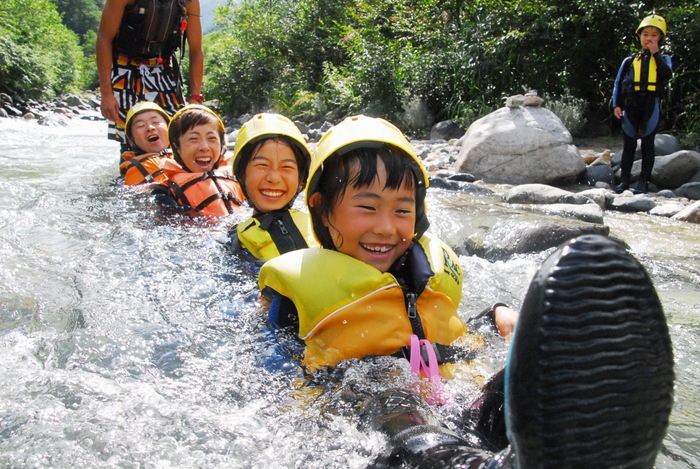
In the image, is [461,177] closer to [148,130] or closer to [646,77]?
[646,77]

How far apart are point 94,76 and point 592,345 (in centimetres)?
5485

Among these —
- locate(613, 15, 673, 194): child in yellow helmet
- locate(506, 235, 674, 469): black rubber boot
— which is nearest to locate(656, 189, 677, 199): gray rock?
locate(613, 15, 673, 194): child in yellow helmet

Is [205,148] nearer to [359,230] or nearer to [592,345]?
[359,230]

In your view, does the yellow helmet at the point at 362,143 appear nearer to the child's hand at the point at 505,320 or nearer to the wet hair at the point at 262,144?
the child's hand at the point at 505,320

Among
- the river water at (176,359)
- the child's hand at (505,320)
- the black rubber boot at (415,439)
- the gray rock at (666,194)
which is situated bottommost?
the gray rock at (666,194)

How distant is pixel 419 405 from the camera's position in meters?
1.83

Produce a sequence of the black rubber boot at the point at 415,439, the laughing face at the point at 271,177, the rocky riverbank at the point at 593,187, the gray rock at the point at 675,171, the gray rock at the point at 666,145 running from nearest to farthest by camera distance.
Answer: the black rubber boot at the point at 415,439 → the laughing face at the point at 271,177 → the rocky riverbank at the point at 593,187 → the gray rock at the point at 675,171 → the gray rock at the point at 666,145

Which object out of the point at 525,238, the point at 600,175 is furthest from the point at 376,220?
the point at 600,175

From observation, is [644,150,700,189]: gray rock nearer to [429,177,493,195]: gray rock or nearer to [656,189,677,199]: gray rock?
[656,189,677,199]: gray rock

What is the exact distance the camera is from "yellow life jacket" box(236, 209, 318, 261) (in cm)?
343

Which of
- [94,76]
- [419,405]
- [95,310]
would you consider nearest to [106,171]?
[95,310]

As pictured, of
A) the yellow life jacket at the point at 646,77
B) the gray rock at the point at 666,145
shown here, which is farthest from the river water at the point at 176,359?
the gray rock at the point at 666,145

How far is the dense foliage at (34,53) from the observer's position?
2358 centimetres

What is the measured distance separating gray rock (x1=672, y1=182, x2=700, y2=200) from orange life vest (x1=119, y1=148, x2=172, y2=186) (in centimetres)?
535
